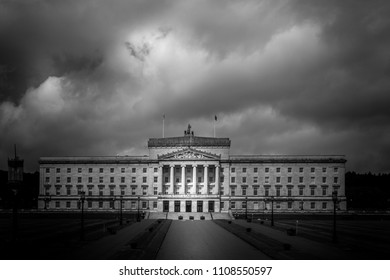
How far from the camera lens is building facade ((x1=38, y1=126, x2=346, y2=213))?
436 ft

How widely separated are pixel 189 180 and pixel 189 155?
6907 millimetres

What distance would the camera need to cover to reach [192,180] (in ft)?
441

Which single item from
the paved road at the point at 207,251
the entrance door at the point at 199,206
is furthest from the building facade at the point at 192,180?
the paved road at the point at 207,251

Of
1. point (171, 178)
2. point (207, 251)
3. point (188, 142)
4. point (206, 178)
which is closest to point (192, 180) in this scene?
point (206, 178)

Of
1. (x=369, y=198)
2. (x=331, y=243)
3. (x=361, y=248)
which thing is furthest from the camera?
(x=369, y=198)

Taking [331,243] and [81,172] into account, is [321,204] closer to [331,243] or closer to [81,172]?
[81,172]

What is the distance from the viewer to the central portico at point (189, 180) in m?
131

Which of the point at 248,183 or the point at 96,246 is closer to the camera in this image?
the point at 96,246

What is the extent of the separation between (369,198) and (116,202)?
74128 mm

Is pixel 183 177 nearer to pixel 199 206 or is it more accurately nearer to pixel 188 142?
pixel 199 206

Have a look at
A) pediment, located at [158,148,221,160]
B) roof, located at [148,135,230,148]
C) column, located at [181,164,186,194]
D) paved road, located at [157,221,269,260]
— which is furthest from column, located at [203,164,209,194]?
paved road, located at [157,221,269,260]

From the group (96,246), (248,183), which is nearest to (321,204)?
(248,183)

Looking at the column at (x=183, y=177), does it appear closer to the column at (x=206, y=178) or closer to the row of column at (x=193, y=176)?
the row of column at (x=193, y=176)

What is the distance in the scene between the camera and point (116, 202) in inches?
5344
